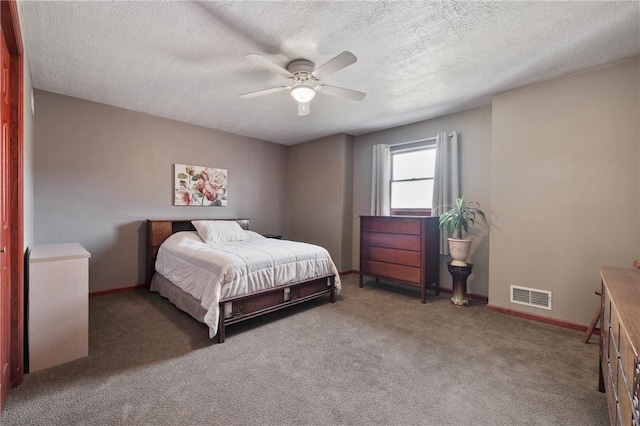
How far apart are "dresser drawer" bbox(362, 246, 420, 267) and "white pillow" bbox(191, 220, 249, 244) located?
1.87 metres

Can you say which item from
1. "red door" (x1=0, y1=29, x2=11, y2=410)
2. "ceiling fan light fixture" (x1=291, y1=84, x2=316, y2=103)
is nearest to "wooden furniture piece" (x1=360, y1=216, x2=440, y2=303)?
"ceiling fan light fixture" (x1=291, y1=84, x2=316, y2=103)

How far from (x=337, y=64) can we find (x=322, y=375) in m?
2.31

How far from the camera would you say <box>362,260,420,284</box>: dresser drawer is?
3.82m

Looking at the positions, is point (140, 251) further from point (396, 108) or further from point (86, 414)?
point (396, 108)

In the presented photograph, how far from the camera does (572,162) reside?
2.85 m

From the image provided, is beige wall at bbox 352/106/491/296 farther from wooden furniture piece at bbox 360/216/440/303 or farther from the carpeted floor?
the carpeted floor

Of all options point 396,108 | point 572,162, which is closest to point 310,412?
point 572,162

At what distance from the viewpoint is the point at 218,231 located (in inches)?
164

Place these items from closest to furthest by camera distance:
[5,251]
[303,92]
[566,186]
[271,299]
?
1. [5,251]
2. [303,92]
3. [566,186]
4. [271,299]

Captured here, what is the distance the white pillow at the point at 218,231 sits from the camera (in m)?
4.05

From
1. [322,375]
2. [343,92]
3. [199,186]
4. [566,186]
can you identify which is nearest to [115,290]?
[199,186]

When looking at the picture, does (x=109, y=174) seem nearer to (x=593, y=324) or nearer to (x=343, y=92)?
(x=343, y=92)

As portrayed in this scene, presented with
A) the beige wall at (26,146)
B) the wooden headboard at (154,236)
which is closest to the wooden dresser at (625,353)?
the beige wall at (26,146)

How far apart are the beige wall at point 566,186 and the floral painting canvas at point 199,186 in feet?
13.3
